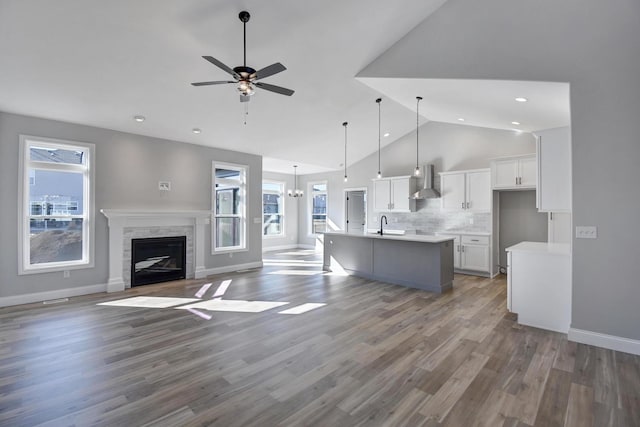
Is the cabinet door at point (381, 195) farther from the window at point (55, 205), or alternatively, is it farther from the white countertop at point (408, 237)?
the window at point (55, 205)

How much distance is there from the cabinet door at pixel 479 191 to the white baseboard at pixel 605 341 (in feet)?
11.9

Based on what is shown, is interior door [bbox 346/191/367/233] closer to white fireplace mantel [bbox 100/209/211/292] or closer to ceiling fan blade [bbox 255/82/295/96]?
white fireplace mantel [bbox 100/209/211/292]

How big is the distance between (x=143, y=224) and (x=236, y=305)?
8.65ft

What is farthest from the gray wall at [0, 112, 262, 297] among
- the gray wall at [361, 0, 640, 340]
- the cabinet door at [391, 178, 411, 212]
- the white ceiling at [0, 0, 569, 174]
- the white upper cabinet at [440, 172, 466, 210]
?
the gray wall at [361, 0, 640, 340]

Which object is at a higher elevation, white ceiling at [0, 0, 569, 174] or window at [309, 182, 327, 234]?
white ceiling at [0, 0, 569, 174]

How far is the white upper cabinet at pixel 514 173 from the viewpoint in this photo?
5918 millimetres

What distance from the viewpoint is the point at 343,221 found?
1010cm

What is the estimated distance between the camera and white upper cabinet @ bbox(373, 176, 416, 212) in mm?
7930

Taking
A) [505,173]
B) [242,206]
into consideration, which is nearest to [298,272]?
[242,206]

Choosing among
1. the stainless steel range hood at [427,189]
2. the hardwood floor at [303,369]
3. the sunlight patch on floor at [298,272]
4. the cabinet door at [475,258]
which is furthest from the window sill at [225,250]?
the cabinet door at [475,258]

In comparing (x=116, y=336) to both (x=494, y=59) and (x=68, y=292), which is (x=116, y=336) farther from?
(x=494, y=59)

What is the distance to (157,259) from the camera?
6.04 m

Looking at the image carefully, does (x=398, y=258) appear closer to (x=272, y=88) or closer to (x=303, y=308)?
(x=303, y=308)

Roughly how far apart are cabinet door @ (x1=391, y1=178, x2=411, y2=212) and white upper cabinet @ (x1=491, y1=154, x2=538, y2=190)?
2023 mm
